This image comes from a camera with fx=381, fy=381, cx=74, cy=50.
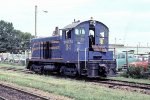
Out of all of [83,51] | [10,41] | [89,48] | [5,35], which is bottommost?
[83,51]

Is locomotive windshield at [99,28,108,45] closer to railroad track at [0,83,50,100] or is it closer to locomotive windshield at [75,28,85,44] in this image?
locomotive windshield at [75,28,85,44]

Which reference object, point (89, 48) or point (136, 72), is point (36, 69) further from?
point (136, 72)

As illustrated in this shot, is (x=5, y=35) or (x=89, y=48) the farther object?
(x=5, y=35)

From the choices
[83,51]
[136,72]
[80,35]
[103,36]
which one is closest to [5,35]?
[103,36]

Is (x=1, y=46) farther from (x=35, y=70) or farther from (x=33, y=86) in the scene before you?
(x=33, y=86)

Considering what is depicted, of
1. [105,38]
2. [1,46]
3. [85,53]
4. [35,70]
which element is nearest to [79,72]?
[85,53]

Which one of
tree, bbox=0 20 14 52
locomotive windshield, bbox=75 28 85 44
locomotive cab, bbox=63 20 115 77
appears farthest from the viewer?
tree, bbox=0 20 14 52

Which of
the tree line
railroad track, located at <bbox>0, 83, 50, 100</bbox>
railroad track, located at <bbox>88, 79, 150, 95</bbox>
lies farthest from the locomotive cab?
the tree line

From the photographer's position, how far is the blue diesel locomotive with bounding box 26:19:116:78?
77.4 ft

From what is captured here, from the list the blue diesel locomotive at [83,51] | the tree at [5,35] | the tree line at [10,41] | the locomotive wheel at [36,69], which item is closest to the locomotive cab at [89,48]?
the blue diesel locomotive at [83,51]

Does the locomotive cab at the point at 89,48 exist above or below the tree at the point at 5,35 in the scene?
below

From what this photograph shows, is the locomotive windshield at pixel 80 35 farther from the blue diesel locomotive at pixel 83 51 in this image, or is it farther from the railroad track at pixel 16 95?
the railroad track at pixel 16 95

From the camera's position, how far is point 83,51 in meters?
24.0

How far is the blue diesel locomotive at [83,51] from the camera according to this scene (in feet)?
77.4
